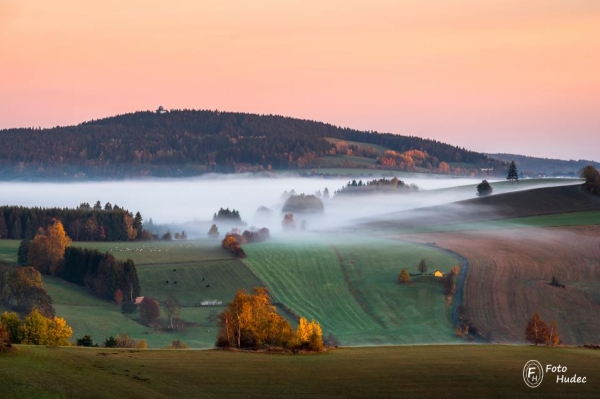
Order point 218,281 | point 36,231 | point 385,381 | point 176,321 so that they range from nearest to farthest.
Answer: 1. point 385,381
2. point 176,321
3. point 218,281
4. point 36,231

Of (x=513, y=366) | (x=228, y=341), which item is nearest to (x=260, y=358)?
(x=228, y=341)

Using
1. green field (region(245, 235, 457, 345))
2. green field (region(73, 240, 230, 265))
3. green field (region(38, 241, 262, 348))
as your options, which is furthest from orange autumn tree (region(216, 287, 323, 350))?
green field (region(73, 240, 230, 265))

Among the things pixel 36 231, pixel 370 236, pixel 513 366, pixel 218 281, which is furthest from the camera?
pixel 36 231

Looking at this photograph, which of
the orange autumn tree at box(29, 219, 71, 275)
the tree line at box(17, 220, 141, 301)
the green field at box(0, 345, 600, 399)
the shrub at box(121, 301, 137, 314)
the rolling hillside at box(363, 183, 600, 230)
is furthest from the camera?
the rolling hillside at box(363, 183, 600, 230)

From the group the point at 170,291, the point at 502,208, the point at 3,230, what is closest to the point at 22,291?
the point at 170,291

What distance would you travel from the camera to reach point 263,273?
133m

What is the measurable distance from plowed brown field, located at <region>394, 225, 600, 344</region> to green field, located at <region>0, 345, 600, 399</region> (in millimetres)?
33626

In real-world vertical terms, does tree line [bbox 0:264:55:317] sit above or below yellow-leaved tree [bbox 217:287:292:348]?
below

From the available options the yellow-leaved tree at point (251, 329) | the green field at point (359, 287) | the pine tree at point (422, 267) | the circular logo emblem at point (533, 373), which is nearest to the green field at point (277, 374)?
the circular logo emblem at point (533, 373)

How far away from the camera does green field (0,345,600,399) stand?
55.7 m

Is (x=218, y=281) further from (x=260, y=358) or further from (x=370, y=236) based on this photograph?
(x=260, y=358)

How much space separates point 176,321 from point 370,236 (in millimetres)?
53813

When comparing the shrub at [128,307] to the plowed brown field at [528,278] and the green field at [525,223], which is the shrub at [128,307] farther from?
A: the green field at [525,223]

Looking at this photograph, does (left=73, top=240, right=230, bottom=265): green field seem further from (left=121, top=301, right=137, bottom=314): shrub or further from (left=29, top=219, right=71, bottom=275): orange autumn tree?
(left=121, top=301, right=137, bottom=314): shrub
